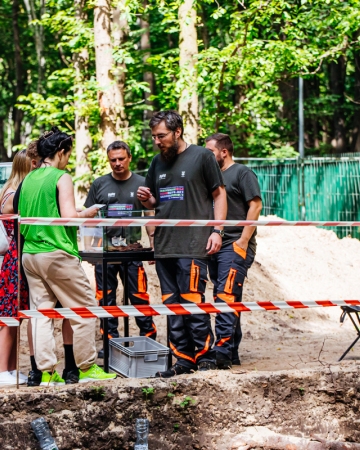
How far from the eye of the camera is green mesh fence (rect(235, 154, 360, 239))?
56.1ft

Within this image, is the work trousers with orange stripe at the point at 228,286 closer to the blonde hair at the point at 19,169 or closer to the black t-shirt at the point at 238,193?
the black t-shirt at the point at 238,193

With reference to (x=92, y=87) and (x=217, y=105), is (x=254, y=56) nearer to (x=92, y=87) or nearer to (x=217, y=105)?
(x=217, y=105)

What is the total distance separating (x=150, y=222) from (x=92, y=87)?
379 inches

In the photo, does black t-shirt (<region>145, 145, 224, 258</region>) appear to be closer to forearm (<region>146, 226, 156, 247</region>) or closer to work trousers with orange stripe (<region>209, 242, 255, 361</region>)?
forearm (<region>146, 226, 156, 247</region>)

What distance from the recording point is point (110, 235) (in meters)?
6.60

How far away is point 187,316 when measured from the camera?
20.2ft

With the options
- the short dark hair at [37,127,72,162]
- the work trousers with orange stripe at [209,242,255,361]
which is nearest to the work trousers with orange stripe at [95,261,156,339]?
the work trousers with orange stripe at [209,242,255,361]

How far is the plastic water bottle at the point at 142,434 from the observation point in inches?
214

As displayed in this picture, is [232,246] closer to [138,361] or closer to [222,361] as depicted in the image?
[222,361]

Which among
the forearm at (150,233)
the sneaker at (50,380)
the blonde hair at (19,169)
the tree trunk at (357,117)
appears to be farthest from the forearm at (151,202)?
the tree trunk at (357,117)

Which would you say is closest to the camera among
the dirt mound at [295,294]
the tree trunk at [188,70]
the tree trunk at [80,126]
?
the dirt mound at [295,294]

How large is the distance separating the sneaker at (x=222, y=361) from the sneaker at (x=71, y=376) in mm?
1316

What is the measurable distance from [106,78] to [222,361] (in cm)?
914

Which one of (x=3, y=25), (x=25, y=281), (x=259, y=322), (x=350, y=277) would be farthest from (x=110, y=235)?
(x=3, y=25)
